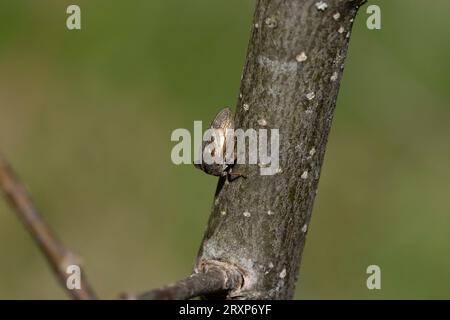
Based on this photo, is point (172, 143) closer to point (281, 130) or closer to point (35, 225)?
point (281, 130)

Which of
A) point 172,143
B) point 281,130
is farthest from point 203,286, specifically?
point 172,143

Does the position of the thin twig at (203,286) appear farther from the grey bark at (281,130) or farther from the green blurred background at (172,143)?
the green blurred background at (172,143)

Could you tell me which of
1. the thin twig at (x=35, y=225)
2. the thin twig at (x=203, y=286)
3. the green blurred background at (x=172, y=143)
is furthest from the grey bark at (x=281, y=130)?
the green blurred background at (x=172, y=143)

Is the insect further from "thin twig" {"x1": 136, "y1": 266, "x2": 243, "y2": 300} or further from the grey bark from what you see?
"thin twig" {"x1": 136, "y1": 266, "x2": 243, "y2": 300}

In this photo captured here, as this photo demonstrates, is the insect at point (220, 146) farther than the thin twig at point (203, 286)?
Yes

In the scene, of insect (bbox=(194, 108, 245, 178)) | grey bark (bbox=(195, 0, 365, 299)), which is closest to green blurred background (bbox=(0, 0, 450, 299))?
insect (bbox=(194, 108, 245, 178))

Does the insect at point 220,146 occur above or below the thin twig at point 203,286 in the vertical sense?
above
